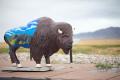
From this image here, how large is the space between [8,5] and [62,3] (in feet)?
2.28

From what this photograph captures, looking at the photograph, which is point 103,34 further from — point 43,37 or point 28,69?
point 28,69

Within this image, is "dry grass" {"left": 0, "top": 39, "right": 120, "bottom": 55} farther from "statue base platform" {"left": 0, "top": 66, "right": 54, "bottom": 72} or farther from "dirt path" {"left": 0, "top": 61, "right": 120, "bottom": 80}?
"statue base platform" {"left": 0, "top": 66, "right": 54, "bottom": 72}

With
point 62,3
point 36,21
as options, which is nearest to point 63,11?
point 62,3

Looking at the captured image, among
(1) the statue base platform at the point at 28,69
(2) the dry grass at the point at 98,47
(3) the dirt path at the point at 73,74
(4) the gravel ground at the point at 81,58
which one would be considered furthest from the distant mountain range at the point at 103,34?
(1) the statue base platform at the point at 28,69

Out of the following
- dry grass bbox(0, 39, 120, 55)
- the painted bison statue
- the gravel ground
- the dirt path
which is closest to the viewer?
the dirt path

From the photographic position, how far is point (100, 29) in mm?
3314

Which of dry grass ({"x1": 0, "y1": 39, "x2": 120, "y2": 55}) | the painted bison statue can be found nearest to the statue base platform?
the painted bison statue

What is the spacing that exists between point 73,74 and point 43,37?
500 millimetres

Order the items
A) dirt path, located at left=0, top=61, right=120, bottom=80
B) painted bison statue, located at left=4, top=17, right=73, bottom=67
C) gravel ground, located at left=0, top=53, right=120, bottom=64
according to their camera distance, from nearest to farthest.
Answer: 1. dirt path, located at left=0, top=61, right=120, bottom=80
2. painted bison statue, located at left=4, top=17, right=73, bottom=67
3. gravel ground, located at left=0, top=53, right=120, bottom=64

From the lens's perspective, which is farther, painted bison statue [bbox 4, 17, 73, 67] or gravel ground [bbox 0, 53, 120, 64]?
gravel ground [bbox 0, 53, 120, 64]

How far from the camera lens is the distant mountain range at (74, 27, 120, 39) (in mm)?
3189

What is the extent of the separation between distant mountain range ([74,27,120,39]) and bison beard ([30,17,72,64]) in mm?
299

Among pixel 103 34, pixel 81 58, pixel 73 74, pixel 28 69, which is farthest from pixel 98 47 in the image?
pixel 28 69

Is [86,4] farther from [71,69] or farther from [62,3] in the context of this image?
[71,69]
